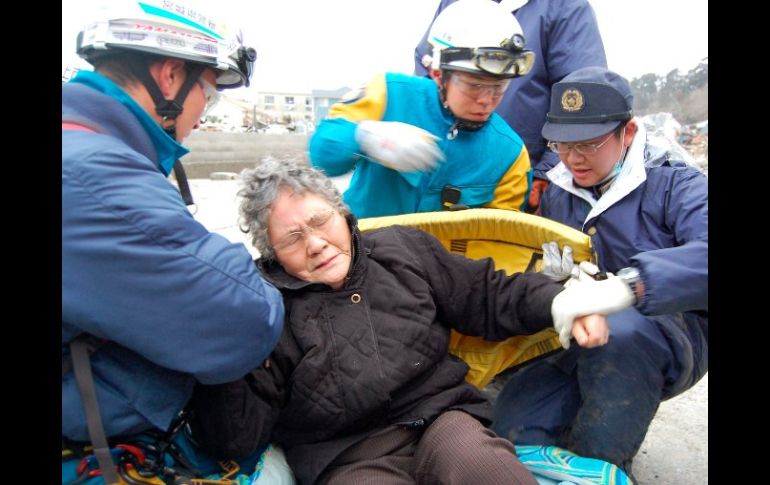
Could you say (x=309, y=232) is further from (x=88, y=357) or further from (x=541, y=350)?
(x=541, y=350)

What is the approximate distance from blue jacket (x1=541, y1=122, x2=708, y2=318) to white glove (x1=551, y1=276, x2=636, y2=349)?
0.06m

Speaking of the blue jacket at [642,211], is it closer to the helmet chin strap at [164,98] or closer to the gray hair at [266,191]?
the gray hair at [266,191]

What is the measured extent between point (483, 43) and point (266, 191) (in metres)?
1.10

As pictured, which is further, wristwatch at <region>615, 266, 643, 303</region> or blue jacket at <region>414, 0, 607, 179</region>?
blue jacket at <region>414, 0, 607, 179</region>

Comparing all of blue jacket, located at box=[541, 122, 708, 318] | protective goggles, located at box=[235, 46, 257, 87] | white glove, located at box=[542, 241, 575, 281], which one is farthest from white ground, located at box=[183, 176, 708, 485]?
white glove, located at box=[542, 241, 575, 281]

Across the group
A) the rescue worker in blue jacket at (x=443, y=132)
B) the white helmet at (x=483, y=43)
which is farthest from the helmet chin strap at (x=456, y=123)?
the white helmet at (x=483, y=43)

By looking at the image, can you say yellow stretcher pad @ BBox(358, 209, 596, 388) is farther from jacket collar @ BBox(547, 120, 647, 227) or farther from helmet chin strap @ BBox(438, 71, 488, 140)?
helmet chin strap @ BBox(438, 71, 488, 140)

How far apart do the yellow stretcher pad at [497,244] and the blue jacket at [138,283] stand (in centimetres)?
110

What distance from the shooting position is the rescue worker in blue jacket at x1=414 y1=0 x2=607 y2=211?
3023 millimetres

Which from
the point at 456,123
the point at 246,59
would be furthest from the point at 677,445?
the point at 246,59
